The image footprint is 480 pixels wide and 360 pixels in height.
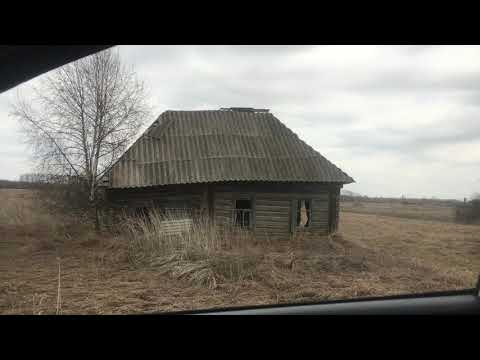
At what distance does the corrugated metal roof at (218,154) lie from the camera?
42.8 feet

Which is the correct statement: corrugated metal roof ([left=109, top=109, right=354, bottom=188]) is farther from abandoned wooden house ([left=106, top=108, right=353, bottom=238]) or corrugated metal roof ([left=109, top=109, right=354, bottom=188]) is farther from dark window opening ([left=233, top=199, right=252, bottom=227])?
dark window opening ([left=233, top=199, right=252, bottom=227])

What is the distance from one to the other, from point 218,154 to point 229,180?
1.65 meters

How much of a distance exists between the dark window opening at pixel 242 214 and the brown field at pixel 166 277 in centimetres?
200

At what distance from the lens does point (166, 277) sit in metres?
7.18

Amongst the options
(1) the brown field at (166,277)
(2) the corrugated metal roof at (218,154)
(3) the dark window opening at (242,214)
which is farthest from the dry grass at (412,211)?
(3) the dark window opening at (242,214)

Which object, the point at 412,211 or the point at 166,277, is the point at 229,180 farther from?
the point at 412,211

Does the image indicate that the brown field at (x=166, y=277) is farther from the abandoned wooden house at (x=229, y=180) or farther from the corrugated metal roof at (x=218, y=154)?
the corrugated metal roof at (x=218, y=154)

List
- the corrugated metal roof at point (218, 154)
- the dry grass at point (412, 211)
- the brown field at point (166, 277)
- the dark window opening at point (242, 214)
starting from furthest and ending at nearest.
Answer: the dry grass at point (412, 211) < the dark window opening at point (242, 214) < the corrugated metal roof at point (218, 154) < the brown field at point (166, 277)

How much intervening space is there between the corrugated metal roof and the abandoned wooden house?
1.5 inches

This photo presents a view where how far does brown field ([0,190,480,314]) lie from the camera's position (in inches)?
211

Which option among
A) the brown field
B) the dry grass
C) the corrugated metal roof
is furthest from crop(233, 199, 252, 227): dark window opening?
the dry grass

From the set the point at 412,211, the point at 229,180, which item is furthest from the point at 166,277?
the point at 412,211
